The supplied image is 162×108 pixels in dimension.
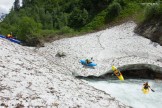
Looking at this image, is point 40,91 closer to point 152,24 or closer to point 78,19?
point 152,24

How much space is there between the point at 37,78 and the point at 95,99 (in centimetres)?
489

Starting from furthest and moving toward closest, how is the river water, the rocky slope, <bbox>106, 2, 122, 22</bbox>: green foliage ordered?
1. <bbox>106, 2, 122, 22</bbox>: green foliage
2. the rocky slope
3. the river water

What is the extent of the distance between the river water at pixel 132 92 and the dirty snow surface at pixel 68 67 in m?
2.26

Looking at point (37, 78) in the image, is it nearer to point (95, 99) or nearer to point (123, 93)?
point (95, 99)

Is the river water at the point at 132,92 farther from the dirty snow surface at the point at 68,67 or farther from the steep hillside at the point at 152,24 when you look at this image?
the steep hillside at the point at 152,24

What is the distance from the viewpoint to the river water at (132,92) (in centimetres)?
2741

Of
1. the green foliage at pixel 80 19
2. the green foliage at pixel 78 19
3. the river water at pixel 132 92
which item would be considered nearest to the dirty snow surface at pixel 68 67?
the river water at pixel 132 92

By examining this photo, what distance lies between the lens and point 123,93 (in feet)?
98.5

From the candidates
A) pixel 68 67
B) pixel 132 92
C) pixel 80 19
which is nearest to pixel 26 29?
pixel 80 19

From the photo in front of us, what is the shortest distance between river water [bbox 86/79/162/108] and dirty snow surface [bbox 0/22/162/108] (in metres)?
2.26

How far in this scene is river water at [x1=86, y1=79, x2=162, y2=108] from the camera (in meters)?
27.4

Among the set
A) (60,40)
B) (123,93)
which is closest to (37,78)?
(123,93)

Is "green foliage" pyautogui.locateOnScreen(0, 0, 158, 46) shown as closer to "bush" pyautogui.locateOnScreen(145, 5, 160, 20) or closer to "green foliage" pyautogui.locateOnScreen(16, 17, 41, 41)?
"green foliage" pyautogui.locateOnScreen(16, 17, 41, 41)

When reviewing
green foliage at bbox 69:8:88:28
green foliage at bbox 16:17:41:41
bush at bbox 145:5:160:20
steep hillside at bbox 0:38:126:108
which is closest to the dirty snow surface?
steep hillside at bbox 0:38:126:108
